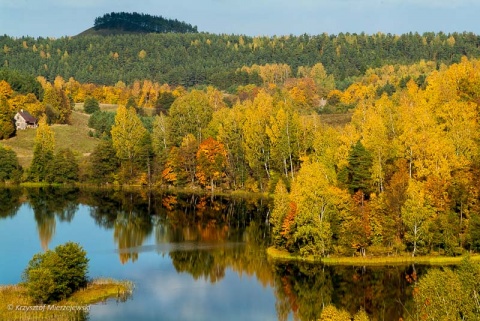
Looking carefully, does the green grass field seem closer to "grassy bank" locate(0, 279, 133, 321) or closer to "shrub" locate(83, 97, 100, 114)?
"shrub" locate(83, 97, 100, 114)

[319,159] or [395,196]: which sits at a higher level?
[319,159]

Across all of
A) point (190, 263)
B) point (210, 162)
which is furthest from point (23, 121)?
point (190, 263)

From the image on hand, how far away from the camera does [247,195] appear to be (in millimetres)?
101250

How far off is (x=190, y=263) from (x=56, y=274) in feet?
55.4

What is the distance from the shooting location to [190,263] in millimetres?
62344

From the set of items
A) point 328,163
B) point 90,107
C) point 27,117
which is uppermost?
point 90,107

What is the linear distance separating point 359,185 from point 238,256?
1508cm

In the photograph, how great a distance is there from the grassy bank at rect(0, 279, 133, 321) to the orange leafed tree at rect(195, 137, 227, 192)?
52530 millimetres

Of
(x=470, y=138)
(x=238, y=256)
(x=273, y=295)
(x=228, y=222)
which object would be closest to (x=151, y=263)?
(x=238, y=256)

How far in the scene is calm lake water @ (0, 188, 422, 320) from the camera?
49.4 m

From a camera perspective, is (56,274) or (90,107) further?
(90,107)

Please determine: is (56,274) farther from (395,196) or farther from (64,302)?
(395,196)

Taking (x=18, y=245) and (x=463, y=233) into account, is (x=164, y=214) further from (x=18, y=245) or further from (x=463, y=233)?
(x=463, y=233)

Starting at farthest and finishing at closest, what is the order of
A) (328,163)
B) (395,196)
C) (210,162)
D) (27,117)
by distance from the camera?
(27,117)
(210,162)
(328,163)
(395,196)
